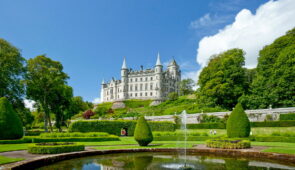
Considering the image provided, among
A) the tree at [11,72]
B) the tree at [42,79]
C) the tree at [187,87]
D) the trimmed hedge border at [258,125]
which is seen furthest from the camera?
the tree at [187,87]

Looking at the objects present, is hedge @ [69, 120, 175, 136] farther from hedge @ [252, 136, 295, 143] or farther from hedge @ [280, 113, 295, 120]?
hedge @ [280, 113, 295, 120]

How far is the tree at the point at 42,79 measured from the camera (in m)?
31.4

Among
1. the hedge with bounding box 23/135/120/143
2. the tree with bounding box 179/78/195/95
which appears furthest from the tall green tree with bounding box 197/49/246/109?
the tree with bounding box 179/78/195/95

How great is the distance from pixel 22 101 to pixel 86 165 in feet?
77.2

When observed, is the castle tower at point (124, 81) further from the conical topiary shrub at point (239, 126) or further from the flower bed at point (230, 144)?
the flower bed at point (230, 144)

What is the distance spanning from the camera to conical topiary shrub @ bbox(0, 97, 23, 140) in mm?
18875

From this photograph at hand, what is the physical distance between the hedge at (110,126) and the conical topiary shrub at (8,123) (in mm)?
8949

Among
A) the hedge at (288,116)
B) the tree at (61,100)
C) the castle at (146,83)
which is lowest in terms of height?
the hedge at (288,116)

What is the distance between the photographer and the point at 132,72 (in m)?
94.3

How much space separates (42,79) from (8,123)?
1388 centimetres

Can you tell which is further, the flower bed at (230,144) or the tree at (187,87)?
the tree at (187,87)

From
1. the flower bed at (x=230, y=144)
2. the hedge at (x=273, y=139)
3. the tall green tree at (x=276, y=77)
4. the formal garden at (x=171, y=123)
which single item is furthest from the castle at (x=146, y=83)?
the flower bed at (x=230, y=144)

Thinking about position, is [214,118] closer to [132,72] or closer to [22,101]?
[22,101]

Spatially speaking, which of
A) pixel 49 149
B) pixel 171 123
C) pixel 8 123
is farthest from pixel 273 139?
pixel 8 123
